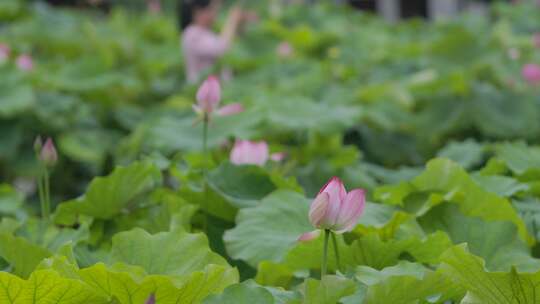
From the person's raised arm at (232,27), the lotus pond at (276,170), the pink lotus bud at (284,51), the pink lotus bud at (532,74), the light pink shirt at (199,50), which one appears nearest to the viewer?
the lotus pond at (276,170)

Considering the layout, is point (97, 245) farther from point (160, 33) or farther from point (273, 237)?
point (160, 33)

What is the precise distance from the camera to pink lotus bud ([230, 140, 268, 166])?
4.67ft

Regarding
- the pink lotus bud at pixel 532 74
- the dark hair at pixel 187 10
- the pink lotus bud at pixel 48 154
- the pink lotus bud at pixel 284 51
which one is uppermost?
the pink lotus bud at pixel 48 154

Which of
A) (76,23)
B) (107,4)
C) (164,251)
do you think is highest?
(164,251)

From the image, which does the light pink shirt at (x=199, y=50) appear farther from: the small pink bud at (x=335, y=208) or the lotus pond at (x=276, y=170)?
the small pink bud at (x=335, y=208)

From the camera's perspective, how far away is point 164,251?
39.0 inches

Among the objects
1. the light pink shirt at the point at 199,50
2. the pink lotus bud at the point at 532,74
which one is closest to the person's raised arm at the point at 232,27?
the light pink shirt at the point at 199,50

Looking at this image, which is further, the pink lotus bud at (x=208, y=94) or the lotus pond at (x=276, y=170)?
the pink lotus bud at (x=208, y=94)

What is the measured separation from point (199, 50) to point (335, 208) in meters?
2.16

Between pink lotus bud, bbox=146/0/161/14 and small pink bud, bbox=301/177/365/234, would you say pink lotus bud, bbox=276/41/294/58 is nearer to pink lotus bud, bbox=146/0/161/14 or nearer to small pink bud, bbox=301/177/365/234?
pink lotus bud, bbox=146/0/161/14

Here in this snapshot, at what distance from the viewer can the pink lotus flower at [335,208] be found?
0.91 m

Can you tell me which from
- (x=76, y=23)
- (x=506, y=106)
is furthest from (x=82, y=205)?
(x=76, y=23)

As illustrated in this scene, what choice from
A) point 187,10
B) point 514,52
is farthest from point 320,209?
point 187,10

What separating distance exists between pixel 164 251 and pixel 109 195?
303 mm
